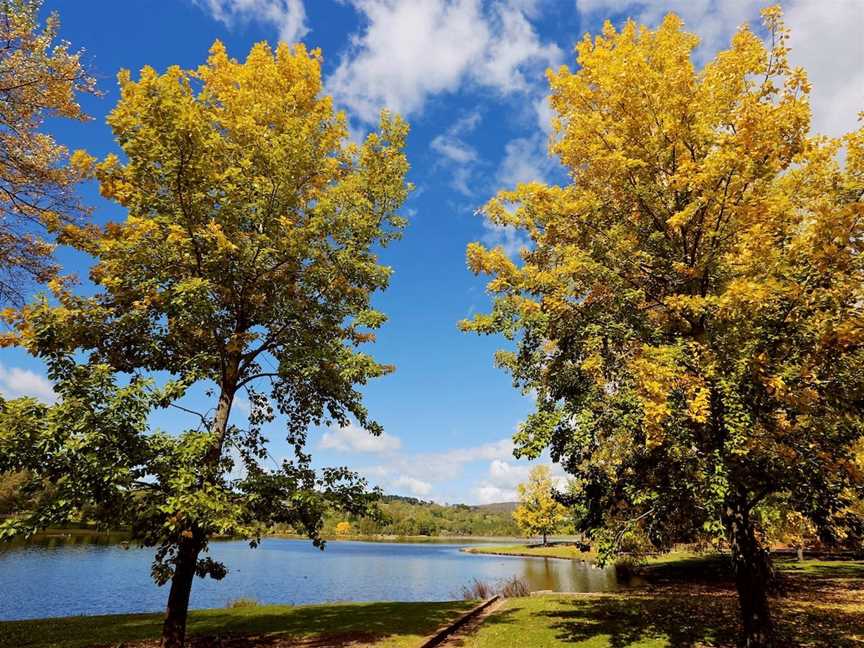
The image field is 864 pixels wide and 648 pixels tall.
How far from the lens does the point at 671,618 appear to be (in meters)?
14.3

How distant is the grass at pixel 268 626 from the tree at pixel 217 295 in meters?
3.84

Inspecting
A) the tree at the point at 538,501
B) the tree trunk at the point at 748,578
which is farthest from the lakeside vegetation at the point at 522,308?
the tree at the point at 538,501

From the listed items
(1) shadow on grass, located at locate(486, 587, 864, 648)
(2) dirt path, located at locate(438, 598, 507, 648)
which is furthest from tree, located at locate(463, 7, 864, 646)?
(2) dirt path, located at locate(438, 598, 507, 648)

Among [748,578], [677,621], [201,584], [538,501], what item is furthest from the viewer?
[538,501]

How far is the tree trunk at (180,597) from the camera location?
10.2 meters

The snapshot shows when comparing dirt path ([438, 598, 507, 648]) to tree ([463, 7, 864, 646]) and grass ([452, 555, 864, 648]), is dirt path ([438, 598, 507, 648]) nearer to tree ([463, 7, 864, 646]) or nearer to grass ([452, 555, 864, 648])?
grass ([452, 555, 864, 648])

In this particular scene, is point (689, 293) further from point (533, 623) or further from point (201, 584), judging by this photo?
point (201, 584)

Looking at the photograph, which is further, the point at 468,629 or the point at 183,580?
the point at 468,629

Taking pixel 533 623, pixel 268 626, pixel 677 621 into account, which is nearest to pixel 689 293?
pixel 677 621

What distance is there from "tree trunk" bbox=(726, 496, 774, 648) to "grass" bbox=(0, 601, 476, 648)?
761 centimetres

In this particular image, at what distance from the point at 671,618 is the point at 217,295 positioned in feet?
52.2

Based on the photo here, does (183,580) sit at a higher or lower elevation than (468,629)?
higher

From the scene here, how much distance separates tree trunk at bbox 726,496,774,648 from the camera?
31.8 ft

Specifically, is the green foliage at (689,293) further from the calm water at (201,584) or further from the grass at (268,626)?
the calm water at (201,584)
